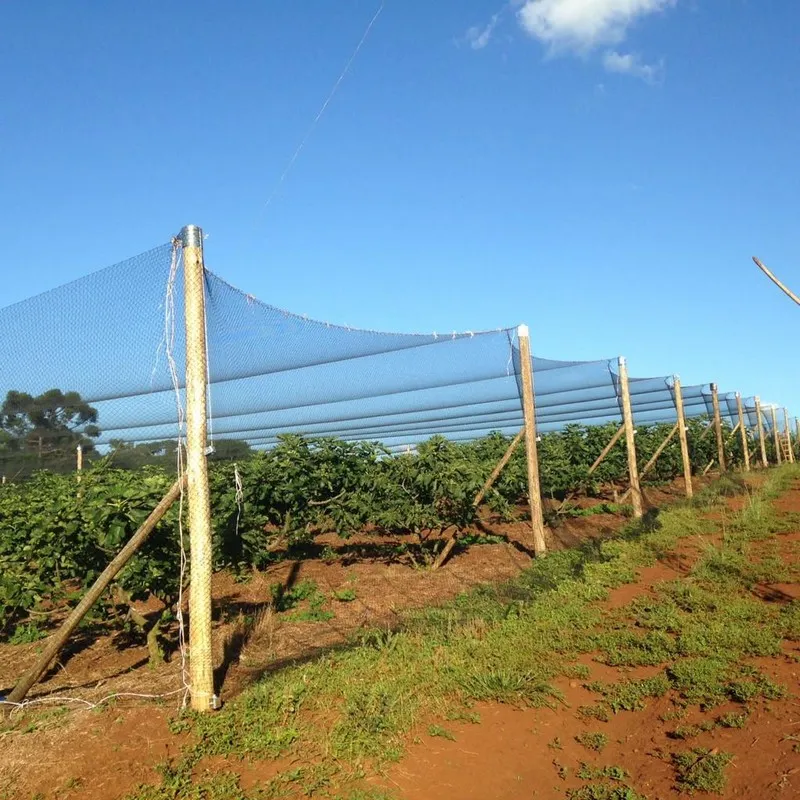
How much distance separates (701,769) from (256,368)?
7.37 metres

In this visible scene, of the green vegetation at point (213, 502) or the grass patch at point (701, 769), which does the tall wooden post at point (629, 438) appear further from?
the grass patch at point (701, 769)

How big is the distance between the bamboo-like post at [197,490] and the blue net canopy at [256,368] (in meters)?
0.21

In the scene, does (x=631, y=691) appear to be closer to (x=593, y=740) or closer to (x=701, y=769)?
(x=593, y=740)

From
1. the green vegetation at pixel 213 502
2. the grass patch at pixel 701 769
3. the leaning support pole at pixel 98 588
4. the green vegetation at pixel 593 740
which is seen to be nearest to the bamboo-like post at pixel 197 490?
the leaning support pole at pixel 98 588

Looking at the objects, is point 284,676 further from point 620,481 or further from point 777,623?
point 620,481

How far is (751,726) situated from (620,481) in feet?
46.8

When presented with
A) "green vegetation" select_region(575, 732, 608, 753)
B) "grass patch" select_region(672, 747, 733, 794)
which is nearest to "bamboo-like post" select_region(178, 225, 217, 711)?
"green vegetation" select_region(575, 732, 608, 753)

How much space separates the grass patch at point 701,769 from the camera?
9.56 ft

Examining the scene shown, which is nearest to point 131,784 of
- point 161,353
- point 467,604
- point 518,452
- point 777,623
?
point 467,604

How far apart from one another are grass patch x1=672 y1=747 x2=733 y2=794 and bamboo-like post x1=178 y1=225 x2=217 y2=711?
2255 mm

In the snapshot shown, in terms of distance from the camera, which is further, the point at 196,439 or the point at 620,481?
the point at 620,481

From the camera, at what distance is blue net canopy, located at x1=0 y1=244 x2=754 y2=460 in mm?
6781

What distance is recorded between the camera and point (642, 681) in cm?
401

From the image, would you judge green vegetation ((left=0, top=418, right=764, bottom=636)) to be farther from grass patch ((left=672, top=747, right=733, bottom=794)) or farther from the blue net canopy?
grass patch ((left=672, top=747, right=733, bottom=794))
